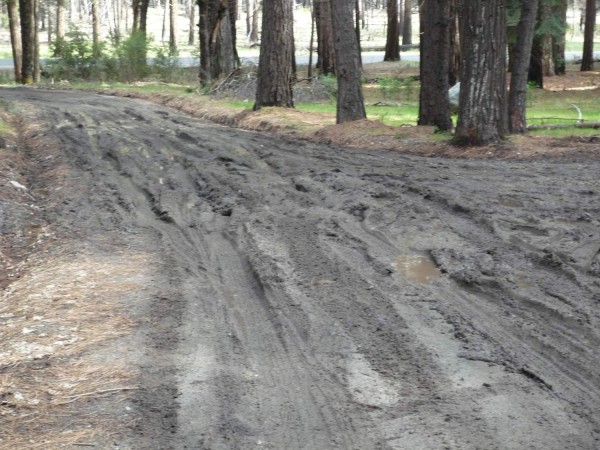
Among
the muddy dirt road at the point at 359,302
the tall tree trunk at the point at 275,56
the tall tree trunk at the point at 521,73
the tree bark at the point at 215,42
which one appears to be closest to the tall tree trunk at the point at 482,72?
the tall tree trunk at the point at 521,73

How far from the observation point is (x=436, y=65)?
52.2 feet

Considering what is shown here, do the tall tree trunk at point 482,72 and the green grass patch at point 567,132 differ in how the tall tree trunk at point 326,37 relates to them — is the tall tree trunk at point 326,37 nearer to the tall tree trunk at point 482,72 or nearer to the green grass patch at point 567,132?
the green grass patch at point 567,132

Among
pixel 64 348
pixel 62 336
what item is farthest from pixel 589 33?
pixel 64 348

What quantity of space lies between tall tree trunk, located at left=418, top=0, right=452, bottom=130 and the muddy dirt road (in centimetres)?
447

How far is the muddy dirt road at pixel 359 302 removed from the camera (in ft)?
13.7

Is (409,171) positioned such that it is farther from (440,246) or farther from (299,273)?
(299,273)

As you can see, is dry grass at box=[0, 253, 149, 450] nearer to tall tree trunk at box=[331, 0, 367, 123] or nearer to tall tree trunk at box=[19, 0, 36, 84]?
tall tree trunk at box=[331, 0, 367, 123]

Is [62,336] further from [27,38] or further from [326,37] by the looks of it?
[27,38]

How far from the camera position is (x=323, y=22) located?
31.7m

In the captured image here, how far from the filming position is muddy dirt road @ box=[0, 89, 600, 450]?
418cm

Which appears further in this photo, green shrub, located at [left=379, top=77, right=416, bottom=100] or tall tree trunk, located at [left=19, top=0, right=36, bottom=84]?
tall tree trunk, located at [left=19, top=0, right=36, bottom=84]

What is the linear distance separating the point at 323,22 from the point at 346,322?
27.5m

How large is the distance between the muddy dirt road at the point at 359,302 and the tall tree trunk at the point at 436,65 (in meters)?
4.47

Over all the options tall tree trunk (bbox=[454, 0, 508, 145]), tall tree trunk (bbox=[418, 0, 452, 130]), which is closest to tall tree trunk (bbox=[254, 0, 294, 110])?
tall tree trunk (bbox=[418, 0, 452, 130])
